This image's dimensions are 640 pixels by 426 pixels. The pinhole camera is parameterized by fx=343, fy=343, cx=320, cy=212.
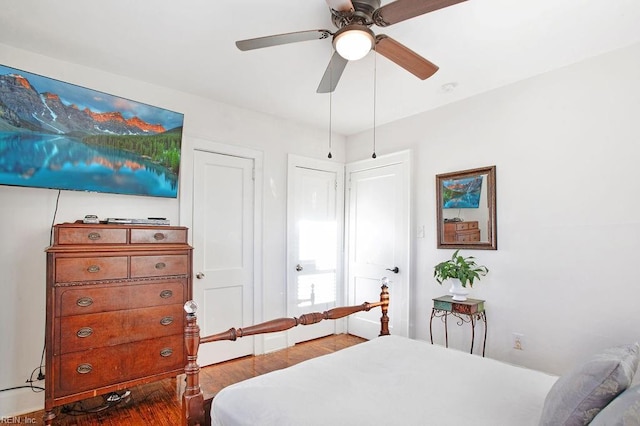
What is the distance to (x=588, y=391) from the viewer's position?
3.57 ft

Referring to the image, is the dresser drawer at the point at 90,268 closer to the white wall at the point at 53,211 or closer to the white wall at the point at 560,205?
the white wall at the point at 53,211

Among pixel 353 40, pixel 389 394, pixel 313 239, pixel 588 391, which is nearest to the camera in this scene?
pixel 588 391

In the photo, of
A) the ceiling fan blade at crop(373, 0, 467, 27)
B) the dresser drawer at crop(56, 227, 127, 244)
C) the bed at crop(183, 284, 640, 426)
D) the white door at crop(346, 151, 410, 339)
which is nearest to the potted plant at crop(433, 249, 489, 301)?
the white door at crop(346, 151, 410, 339)

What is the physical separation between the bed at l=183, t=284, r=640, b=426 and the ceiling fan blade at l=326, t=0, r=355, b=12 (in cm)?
168

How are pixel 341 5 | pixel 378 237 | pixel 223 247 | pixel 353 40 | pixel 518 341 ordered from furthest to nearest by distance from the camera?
1. pixel 378 237
2. pixel 223 247
3. pixel 518 341
4. pixel 353 40
5. pixel 341 5

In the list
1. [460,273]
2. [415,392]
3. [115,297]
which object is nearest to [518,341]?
[460,273]

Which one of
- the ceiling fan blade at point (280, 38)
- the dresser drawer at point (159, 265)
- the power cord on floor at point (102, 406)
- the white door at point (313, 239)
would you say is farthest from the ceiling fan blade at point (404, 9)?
the power cord on floor at point (102, 406)

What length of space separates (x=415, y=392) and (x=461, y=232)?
2.11 metres

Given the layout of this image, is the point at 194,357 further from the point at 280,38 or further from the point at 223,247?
the point at 223,247

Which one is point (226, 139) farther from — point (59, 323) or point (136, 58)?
point (59, 323)

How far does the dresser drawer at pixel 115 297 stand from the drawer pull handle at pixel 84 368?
35 centimetres

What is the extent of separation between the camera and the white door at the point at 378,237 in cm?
381

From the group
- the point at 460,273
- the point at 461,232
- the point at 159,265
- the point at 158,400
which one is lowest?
the point at 158,400

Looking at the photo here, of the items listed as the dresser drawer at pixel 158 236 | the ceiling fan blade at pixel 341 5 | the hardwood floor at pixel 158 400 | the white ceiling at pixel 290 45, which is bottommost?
the hardwood floor at pixel 158 400
